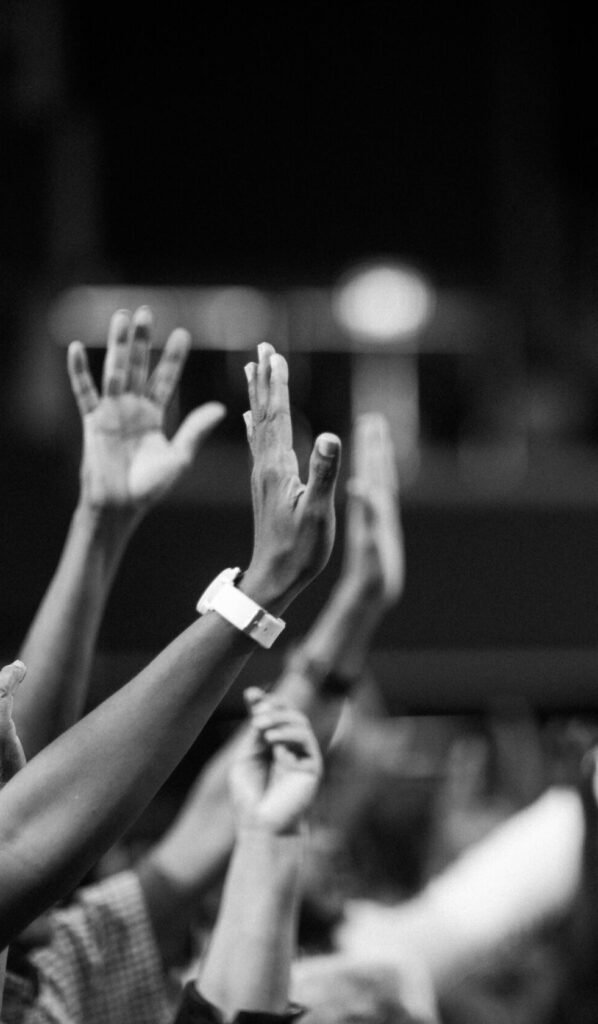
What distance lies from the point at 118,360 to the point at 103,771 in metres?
0.84

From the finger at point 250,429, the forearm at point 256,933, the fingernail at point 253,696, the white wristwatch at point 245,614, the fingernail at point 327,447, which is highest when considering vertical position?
the finger at point 250,429

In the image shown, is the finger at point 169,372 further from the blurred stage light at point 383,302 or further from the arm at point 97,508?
the blurred stage light at point 383,302

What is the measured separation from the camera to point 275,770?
1.71 m

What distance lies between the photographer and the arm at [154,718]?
1.19 m

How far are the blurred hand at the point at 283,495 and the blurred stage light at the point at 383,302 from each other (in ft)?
16.6

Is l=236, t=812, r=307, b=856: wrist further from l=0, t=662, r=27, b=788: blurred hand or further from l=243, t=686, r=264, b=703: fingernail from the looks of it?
l=0, t=662, r=27, b=788: blurred hand

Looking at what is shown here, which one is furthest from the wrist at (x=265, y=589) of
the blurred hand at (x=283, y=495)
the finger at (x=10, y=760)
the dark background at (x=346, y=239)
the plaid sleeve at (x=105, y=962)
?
the dark background at (x=346, y=239)

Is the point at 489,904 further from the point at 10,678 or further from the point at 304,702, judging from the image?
the point at 10,678

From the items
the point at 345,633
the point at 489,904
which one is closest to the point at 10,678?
the point at 345,633

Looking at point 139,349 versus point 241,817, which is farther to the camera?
point 139,349

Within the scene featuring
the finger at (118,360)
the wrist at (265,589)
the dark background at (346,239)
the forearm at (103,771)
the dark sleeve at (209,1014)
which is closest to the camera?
the forearm at (103,771)

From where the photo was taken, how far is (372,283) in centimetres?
713

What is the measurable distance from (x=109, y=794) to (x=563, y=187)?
7.09 metres

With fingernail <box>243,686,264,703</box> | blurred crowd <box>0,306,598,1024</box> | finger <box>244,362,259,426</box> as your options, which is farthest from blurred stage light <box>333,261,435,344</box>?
finger <box>244,362,259,426</box>
